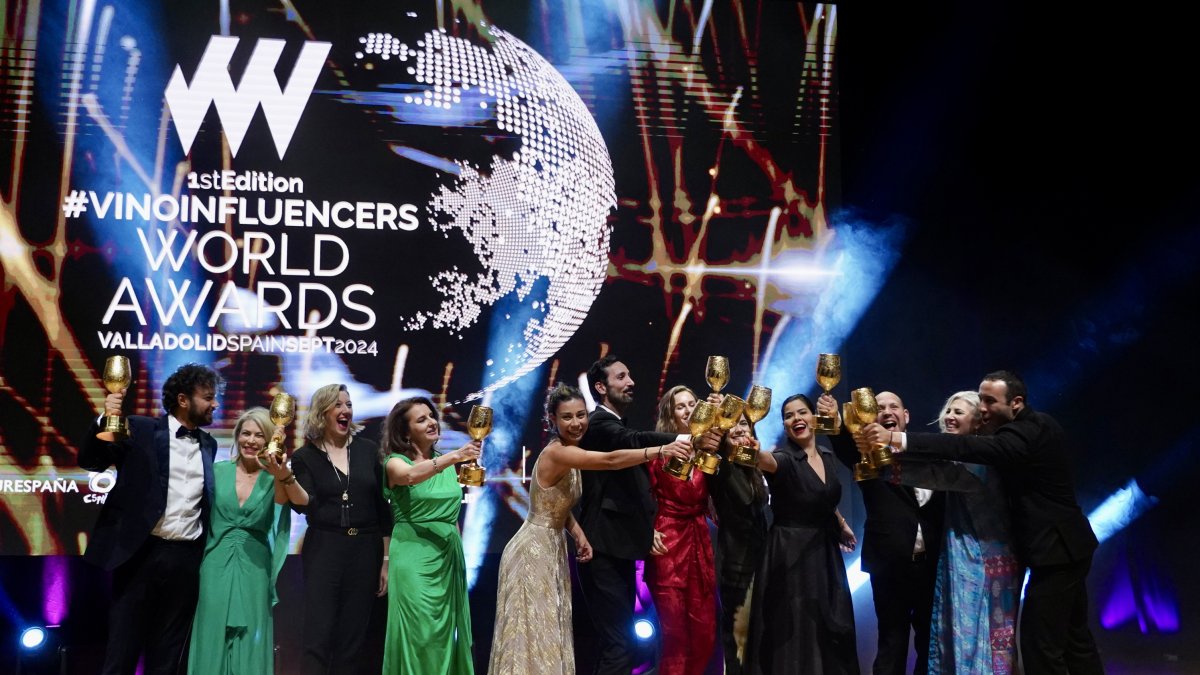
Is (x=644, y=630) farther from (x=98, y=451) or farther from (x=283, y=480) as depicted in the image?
(x=98, y=451)

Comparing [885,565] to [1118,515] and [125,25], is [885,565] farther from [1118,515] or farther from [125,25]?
[125,25]

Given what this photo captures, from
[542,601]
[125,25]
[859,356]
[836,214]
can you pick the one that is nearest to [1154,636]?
[859,356]

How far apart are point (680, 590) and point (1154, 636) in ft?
10.8

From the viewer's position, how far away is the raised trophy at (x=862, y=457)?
4352 millimetres

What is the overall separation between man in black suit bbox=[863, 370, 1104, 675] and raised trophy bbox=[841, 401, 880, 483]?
0.05m

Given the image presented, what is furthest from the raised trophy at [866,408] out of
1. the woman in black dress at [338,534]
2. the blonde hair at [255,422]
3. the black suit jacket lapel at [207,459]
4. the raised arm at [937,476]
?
the black suit jacket lapel at [207,459]

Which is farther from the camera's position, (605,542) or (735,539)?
(735,539)

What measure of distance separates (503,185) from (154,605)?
280 cm

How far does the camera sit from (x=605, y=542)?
15.2 ft

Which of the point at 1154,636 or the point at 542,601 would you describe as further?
the point at 1154,636

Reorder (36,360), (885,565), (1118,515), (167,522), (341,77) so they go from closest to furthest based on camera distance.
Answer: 1. (167,522)
2. (885,565)
3. (36,360)
4. (341,77)
5. (1118,515)

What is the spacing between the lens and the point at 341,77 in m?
5.89

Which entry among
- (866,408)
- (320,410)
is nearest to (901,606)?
(866,408)

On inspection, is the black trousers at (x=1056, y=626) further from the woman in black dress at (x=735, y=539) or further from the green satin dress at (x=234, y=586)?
A: the green satin dress at (x=234, y=586)
